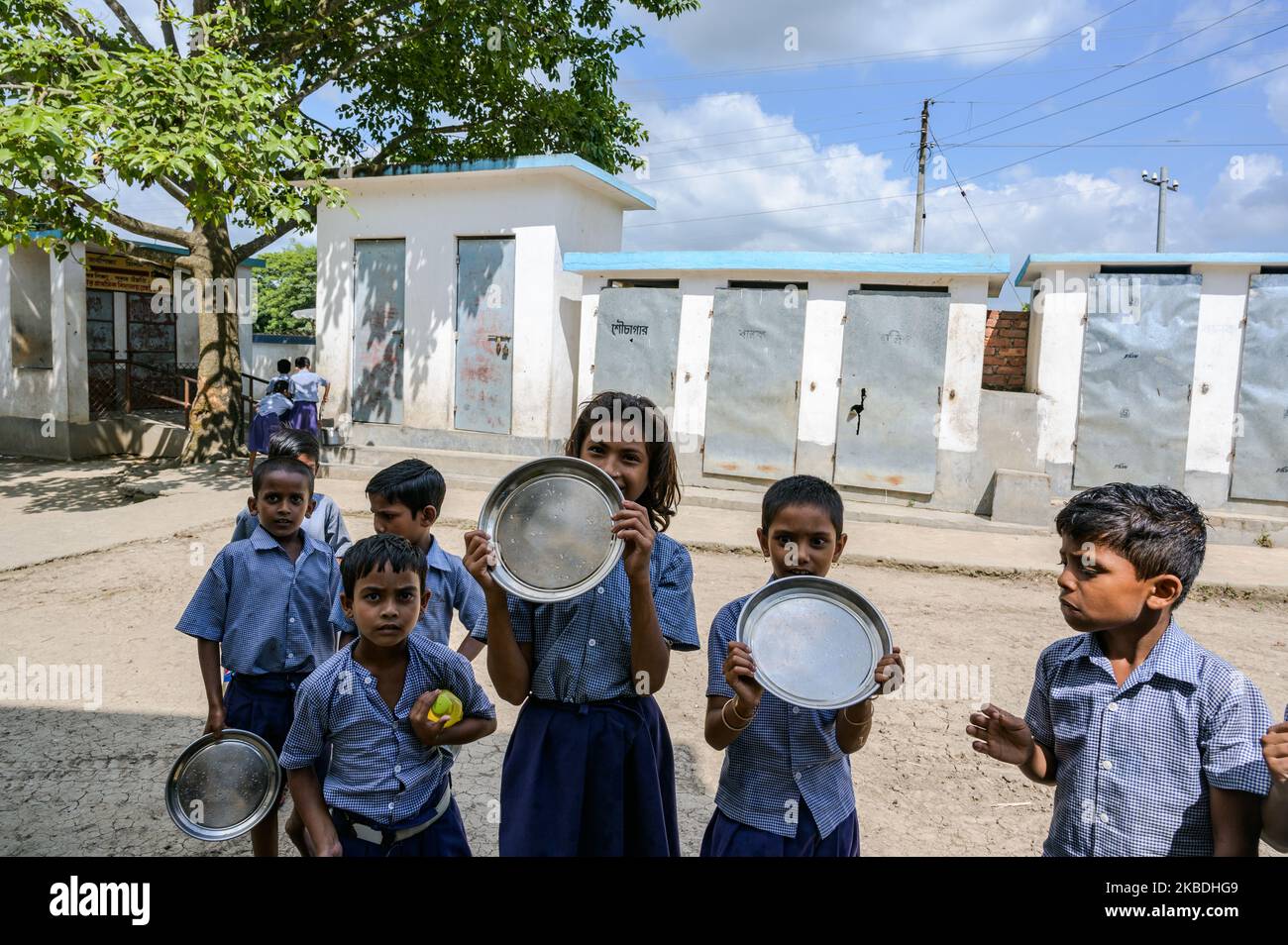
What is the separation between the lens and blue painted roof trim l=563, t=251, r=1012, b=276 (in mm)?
9039

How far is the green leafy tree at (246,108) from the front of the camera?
275 inches

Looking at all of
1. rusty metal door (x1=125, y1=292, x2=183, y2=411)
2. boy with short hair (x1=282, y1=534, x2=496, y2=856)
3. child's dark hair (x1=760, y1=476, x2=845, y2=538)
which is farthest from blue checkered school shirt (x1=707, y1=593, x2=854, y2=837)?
rusty metal door (x1=125, y1=292, x2=183, y2=411)

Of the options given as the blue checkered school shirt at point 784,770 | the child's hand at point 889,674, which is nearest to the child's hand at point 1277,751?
the child's hand at point 889,674

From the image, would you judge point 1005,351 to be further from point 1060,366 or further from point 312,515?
point 312,515

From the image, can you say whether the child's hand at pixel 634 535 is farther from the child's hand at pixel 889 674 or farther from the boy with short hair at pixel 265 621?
the boy with short hair at pixel 265 621

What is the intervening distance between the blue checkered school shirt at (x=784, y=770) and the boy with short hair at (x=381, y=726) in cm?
59

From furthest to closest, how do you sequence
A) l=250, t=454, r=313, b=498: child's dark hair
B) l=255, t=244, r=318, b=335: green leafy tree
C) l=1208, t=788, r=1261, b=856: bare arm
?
l=255, t=244, r=318, b=335: green leafy tree → l=250, t=454, r=313, b=498: child's dark hair → l=1208, t=788, r=1261, b=856: bare arm

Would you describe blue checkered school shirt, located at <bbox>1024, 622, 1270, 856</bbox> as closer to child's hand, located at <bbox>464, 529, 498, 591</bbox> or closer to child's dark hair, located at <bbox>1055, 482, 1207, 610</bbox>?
child's dark hair, located at <bbox>1055, 482, 1207, 610</bbox>

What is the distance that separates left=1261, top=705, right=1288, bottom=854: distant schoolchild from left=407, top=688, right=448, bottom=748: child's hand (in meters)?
1.59

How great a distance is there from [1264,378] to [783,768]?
947cm

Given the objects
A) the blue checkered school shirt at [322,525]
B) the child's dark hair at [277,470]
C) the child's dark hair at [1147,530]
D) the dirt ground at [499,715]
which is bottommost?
the dirt ground at [499,715]

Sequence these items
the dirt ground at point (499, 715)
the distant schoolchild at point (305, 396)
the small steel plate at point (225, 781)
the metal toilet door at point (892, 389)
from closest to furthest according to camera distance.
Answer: the small steel plate at point (225, 781), the dirt ground at point (499, 715), the metal toilet door at point (892, 389), the distant schoolchild at point (305, 396)

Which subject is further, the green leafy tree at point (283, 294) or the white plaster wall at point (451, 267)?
the green leafy tree at point (283, 294)
